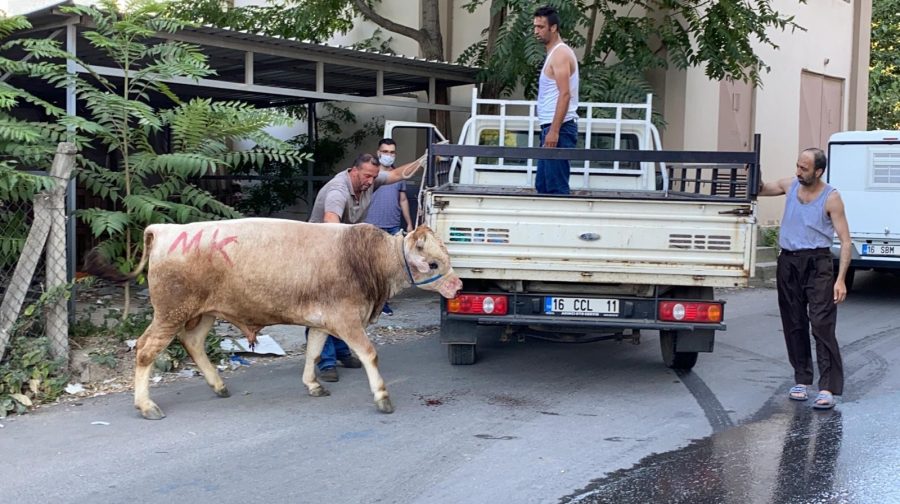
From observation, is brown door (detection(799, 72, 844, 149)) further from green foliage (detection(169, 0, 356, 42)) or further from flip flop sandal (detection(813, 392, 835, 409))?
flip flop sandal (detection(813, 392, 835, 409))

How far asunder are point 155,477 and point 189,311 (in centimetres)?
149

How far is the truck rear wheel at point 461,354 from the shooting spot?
27.9 feet

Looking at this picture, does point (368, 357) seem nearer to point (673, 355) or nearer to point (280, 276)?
point (280, 276)

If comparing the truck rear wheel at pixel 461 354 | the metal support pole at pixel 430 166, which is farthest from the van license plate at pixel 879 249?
the metal support pole at pixel 430 166

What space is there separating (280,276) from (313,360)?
896 mm

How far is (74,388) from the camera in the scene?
24.6ft

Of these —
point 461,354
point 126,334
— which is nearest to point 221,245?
point 126,334

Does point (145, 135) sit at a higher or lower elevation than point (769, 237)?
higher

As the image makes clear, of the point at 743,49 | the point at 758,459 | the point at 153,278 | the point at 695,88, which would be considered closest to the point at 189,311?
the point at 153,278

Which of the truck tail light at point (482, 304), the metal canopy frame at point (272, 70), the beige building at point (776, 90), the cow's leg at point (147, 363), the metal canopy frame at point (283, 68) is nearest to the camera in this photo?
the cow's leg at point (147, 363)

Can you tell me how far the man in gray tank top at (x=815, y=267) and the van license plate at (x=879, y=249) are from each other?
23.6 feet

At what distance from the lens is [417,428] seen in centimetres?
654

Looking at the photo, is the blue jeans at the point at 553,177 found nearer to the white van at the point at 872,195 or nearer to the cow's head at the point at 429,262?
the cow's head at the point at 429,262

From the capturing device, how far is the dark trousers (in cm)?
723
